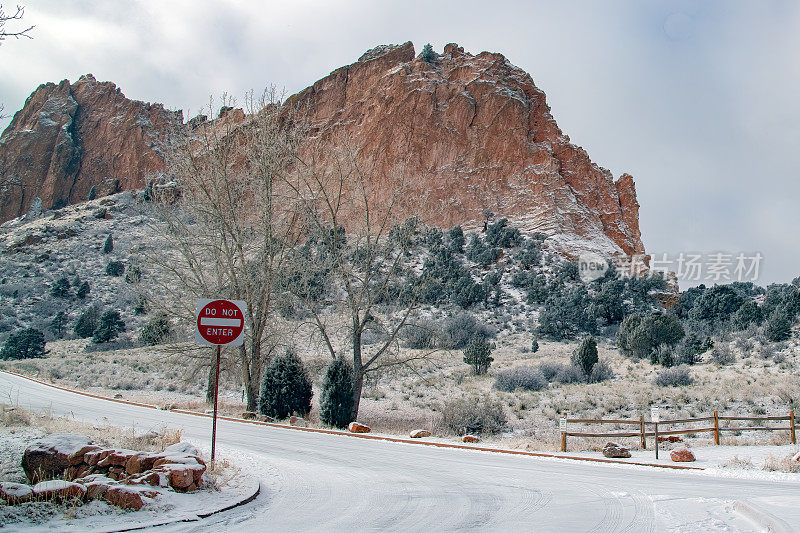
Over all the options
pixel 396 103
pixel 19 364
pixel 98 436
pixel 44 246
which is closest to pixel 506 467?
pixel 98 436

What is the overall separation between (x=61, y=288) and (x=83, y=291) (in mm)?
2150

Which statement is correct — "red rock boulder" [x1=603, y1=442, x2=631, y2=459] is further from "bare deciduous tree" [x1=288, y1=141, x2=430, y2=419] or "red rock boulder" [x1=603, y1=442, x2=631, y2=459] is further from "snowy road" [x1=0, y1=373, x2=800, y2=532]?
"bare deciduous tree" [x1=288, y1=141, x2=430, y2=419]

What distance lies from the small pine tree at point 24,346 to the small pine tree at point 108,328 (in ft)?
12.5

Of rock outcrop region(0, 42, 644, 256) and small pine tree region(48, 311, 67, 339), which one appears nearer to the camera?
small pine tree region(48, 311, 67, 339)

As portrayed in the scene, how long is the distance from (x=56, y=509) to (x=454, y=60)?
3433 inches

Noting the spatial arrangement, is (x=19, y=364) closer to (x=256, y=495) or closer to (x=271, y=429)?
(x=271, y=429)

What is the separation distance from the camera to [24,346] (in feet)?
130

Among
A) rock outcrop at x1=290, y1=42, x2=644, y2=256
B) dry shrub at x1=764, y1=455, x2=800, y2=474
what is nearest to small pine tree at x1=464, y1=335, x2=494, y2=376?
dry shrub at x1=764, y1=455, x2=800, y2=474

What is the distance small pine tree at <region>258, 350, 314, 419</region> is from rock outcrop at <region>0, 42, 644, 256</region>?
135ft

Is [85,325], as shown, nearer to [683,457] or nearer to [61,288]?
[61,288]

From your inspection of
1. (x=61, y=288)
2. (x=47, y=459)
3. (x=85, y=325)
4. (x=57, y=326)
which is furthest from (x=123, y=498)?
(x=61, y=288)

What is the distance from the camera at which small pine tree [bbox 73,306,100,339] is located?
46375 mm

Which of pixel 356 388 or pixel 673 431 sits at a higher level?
pixel 356 388

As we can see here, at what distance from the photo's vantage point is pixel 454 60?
275 ft
